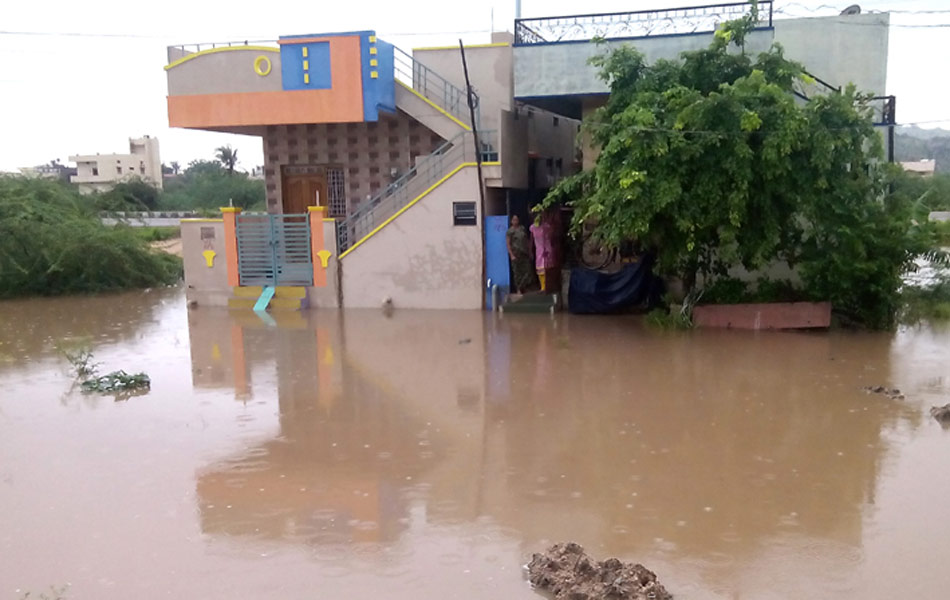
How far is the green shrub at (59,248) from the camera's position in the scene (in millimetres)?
19922

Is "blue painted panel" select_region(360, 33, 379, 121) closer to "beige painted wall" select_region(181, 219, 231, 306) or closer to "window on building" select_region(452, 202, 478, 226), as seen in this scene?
"window on building" select_region(452, 202, 478, 226)

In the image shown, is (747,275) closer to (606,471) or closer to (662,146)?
(662,146)

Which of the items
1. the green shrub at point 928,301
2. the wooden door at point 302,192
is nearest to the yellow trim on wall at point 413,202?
the wooden door at point 302,192

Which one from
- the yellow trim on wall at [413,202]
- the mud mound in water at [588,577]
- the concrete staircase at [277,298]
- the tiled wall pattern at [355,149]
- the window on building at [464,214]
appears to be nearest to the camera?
the mud mound in water at [588,577]

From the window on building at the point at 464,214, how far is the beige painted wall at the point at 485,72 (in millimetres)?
2032

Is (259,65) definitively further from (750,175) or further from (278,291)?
(750,175)

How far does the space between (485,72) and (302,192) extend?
563 cm

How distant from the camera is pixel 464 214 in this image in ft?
53.8

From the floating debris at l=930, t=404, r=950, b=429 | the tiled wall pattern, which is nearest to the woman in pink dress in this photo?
the tiled wall pattern

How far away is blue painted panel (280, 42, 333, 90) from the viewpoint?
1658cm

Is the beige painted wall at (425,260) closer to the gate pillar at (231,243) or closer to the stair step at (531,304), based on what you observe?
the stair step at (531,304)

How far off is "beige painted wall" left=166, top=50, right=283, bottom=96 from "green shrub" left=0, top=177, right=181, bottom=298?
5630 mm

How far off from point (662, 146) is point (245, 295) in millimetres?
9848

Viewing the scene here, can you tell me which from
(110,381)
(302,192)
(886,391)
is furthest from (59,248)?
(886,391)
